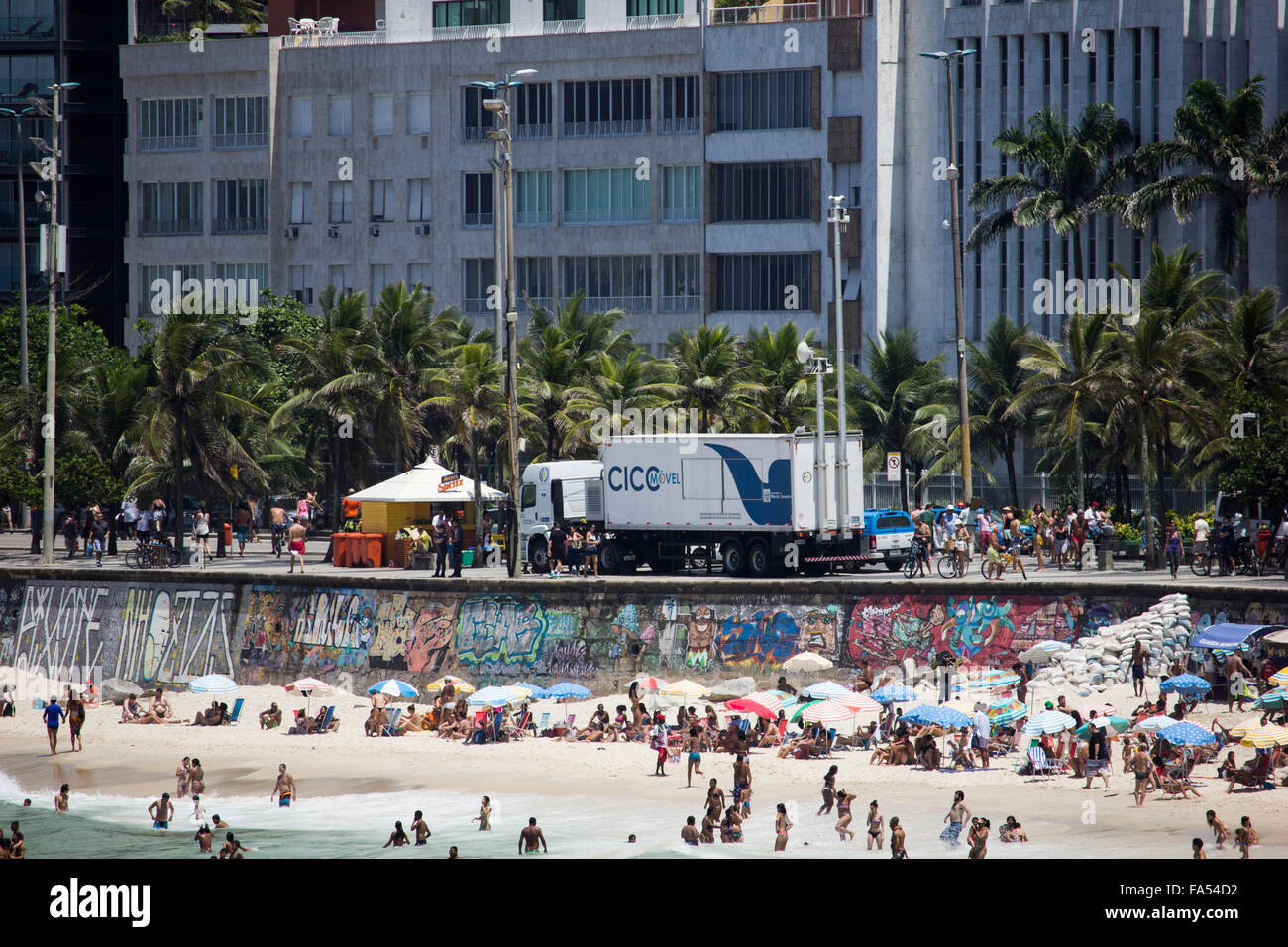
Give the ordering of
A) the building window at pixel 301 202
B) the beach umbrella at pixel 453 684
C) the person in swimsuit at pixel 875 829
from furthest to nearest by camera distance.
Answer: the building window at pixel 301 202 < the beach umbrella at pixel 453 684 < the person in swimsuit at pixel 875 829

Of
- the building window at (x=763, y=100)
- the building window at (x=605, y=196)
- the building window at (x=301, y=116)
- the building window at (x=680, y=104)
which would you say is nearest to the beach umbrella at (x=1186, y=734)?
the building window at (x=763, y=100)

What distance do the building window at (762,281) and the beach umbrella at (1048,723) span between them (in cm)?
3691

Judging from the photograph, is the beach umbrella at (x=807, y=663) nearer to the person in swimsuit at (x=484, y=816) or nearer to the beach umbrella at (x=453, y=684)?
the beach umbrella at (x=453, y=684)

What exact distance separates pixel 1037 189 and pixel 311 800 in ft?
125

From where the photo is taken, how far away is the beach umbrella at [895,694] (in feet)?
111

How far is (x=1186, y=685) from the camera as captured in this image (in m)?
31.3

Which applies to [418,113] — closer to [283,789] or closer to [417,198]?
[417,198]

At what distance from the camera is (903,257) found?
6450 cm

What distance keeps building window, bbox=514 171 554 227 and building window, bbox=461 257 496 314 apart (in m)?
2.41

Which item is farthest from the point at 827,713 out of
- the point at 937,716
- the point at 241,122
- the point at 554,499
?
the point at 241,122

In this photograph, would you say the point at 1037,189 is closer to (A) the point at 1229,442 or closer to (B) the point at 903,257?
(B) the point at 903,257

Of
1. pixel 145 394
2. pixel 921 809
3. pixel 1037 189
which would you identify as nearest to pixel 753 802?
pixel 921 809

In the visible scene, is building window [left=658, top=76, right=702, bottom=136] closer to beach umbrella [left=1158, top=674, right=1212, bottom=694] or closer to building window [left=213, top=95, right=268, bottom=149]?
building window [left=213, top=95, right=268, bottom=149]

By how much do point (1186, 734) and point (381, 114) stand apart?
53096mm
